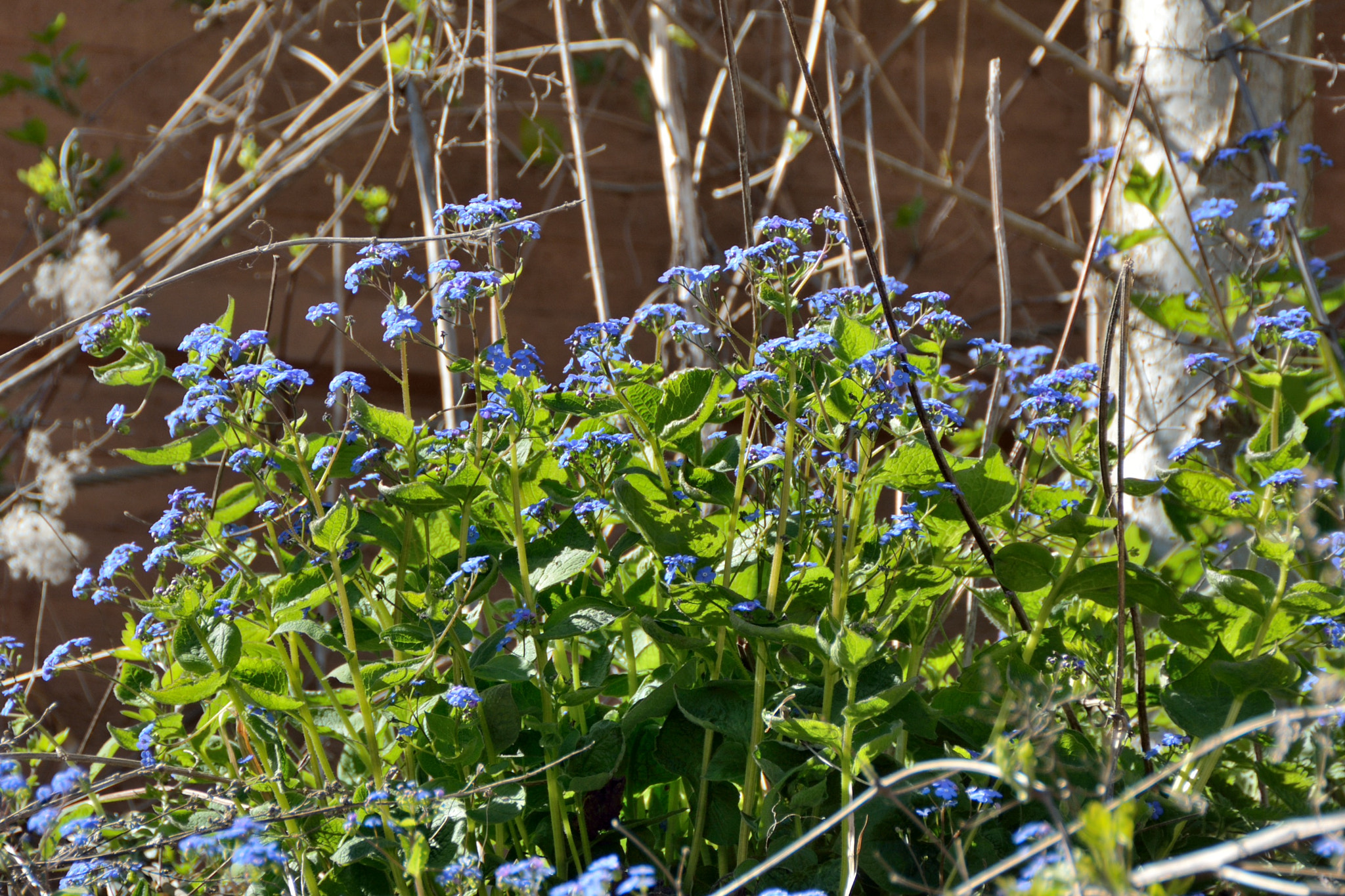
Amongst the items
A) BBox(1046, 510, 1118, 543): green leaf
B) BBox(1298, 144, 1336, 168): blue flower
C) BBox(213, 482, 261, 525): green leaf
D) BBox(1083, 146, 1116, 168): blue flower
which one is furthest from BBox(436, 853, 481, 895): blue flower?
BBox(1298, 144, 1336, 168): blue flower

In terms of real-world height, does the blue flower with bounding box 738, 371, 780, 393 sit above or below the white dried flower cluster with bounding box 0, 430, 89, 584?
above

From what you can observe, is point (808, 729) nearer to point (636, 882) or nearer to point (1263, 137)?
point (636, 882)

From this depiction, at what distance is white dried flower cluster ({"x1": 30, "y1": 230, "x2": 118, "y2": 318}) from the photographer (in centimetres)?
209

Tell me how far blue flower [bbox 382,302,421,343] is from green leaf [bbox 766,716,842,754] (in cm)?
49

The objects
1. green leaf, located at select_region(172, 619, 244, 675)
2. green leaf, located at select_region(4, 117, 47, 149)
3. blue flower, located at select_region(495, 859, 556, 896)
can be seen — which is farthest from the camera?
green leaf, located at select_region(4, 117, 47, 149)

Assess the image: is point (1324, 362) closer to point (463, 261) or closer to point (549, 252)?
point (549, 252)

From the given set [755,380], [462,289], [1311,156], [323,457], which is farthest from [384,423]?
[1311,156]

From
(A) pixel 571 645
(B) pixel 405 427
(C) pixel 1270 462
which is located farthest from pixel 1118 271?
(B) pixel 405 427

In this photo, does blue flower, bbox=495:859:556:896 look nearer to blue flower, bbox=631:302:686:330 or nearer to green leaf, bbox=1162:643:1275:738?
blue flower, bbox=631:302:686:330

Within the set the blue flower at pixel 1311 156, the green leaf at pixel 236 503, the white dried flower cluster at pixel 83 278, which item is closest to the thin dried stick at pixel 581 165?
the green leaf at pixel 236 503

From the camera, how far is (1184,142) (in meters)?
1.88

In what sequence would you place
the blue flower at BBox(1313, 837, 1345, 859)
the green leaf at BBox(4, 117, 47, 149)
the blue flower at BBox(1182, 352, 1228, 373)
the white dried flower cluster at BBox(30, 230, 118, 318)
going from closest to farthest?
the blue flower at BBox(1313, 837, 1345, 859)
the blue flower at BBox(1182, 352, 1228, 373)
the white dried flower cluster at BBox(30, 230, 118, 318)
the green leaf at BBox(4, 117, 47, 149)

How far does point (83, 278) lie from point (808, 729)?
179cm

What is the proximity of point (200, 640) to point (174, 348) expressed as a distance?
5.45 ft
